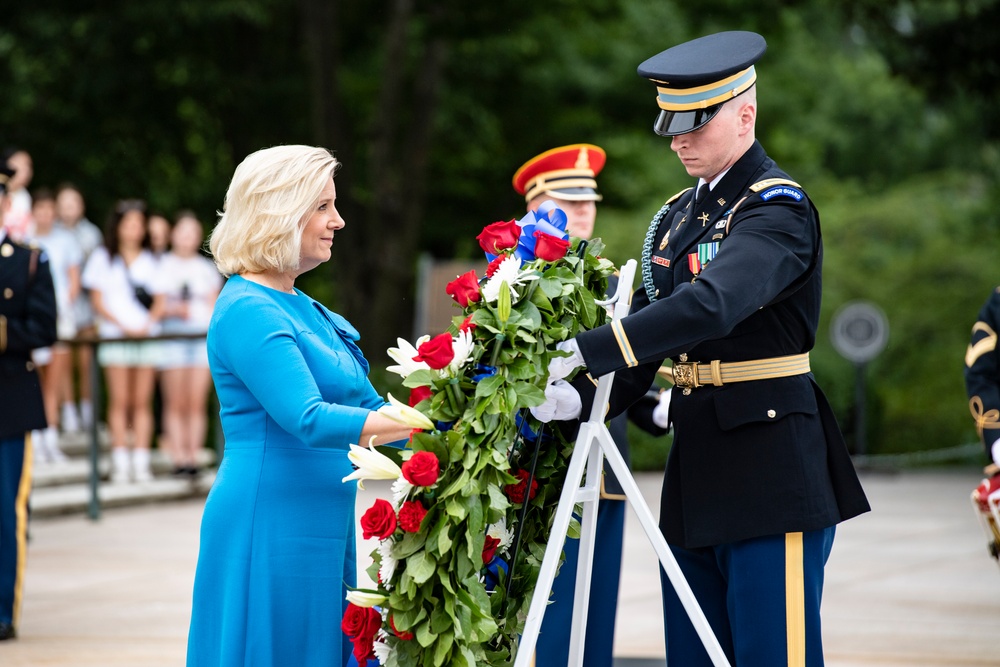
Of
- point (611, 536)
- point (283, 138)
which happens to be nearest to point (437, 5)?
point (283, 138)

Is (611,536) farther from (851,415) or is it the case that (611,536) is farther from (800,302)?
(851,415)

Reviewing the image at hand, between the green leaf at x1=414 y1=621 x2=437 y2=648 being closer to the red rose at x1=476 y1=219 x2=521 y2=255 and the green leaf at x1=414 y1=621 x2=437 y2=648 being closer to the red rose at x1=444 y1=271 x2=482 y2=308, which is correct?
the red rose at x1=444 y1=271 x2=482 y2=308

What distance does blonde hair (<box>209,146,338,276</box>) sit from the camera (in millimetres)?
3527

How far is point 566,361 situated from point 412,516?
0.55 metres

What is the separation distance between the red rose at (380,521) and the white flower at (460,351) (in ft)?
1.16

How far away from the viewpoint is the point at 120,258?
10898 mm

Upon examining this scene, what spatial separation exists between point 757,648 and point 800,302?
908mm

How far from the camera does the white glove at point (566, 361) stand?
3.35 m

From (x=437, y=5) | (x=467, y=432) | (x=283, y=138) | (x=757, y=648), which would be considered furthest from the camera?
(x=283, y=138)

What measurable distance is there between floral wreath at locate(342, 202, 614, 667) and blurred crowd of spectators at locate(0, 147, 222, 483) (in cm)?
770

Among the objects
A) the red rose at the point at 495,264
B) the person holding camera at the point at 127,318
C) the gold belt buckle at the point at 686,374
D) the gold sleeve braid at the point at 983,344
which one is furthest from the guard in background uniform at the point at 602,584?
the person holding camera at the point at 127,318

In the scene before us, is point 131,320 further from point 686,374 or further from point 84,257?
point 686,374

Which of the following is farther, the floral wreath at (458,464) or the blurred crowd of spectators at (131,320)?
the blurred crowd of spectators at (131,320)

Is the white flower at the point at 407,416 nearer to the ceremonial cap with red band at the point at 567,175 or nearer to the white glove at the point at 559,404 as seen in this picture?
the white glove at the point at 559,404
